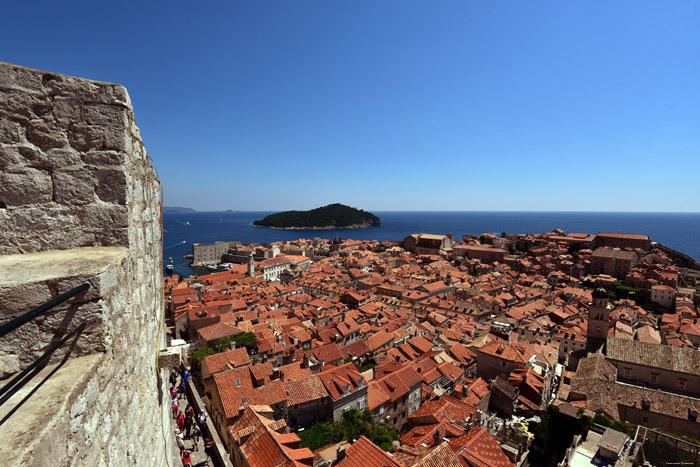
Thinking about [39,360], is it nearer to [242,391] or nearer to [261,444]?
[261,444]

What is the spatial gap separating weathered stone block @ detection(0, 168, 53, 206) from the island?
17587cm

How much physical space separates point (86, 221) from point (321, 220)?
7130 inches

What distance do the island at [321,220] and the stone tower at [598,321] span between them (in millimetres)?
149695

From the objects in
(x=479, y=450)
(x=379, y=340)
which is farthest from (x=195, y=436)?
(x=379, y=340)

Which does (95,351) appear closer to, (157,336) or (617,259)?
(157,336)

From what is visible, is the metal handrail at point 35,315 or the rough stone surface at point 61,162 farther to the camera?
the rough stone surface at point 61,162

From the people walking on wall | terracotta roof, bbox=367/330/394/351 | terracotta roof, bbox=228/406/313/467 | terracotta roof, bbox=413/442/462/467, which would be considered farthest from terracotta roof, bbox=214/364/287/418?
terracotta roof, bbox=367/330/394/351

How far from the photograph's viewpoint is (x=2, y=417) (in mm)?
1382

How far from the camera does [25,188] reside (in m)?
2.15

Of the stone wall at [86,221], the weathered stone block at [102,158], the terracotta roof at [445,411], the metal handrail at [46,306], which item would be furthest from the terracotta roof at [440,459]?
the weathered stone block at [102,158]

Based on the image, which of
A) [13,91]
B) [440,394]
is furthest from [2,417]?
[440,394]

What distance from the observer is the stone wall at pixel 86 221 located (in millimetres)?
1835

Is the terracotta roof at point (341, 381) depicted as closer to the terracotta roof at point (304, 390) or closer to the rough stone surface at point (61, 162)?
the terracotta roof at point (304, 390)

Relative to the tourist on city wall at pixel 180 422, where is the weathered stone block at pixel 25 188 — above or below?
above
